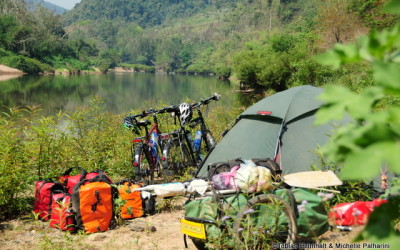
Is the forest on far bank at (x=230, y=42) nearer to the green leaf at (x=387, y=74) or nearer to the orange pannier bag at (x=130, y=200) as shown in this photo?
the green leaf at (x=387, y=74)

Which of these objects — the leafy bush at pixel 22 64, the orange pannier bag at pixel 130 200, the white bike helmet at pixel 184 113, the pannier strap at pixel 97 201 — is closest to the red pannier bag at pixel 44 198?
the pannier strap at pixel 97 201

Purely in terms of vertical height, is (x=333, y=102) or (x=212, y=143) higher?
(x=333, y=102)

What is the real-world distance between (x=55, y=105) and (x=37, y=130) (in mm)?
17404

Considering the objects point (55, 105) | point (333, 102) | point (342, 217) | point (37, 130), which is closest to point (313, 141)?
point (342, 217)

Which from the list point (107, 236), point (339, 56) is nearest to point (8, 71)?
point (107, 236)

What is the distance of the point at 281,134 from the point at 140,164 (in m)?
2.16

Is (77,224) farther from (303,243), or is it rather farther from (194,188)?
(303,243)

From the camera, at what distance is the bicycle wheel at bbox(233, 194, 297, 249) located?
8.77 feet

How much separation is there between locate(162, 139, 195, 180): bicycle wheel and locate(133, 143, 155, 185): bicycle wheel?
1.05 ft

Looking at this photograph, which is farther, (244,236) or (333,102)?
(244,236)

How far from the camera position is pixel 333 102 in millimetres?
714

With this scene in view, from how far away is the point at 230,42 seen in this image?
4574 inches

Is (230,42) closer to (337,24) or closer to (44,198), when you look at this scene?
(337,24)

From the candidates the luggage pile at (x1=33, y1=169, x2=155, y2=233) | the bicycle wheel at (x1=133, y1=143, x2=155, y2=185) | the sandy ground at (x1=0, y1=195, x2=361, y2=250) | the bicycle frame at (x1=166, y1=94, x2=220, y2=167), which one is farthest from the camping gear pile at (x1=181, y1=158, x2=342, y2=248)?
the bicycle frame at (x1=166, y1=94, x2=220, y2=167)
